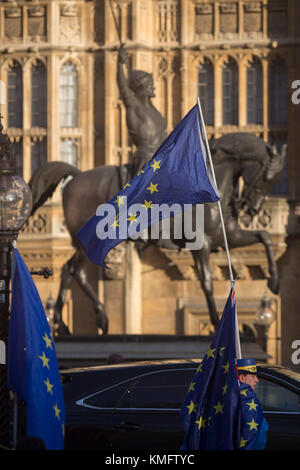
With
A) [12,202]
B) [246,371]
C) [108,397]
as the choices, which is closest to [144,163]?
[12,202]

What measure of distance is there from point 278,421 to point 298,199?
1923 cm

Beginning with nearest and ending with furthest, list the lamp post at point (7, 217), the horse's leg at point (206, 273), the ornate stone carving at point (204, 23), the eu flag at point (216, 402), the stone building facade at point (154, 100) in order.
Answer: the eu flag at point (216, 402) → the lamp post at point (7, 217) → the horse's leg at point (206, 273) → the stone building facade at point (154, 100) → the ornate stone carving at point (204, 23)

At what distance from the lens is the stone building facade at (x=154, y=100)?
29312 millimetres

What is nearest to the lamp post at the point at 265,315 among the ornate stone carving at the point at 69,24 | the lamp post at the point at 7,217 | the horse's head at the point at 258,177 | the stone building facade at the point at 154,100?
the stone building facade at the point at 154,100

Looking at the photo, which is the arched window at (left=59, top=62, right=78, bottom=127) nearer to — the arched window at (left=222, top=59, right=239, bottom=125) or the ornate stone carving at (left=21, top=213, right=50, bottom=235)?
the ornate stone carving at (left=21, top=213, right=50, bottom=235)

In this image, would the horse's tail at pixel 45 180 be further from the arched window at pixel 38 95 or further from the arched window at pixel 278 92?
the arched window at pixel 278 92

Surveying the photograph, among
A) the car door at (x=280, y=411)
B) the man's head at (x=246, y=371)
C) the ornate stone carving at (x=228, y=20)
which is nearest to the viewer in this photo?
the man's head at (x=246, y=371)

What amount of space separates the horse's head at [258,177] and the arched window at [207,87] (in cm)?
1140

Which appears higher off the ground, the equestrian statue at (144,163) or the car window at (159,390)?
the equestrian statue at (144,163)

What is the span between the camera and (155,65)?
29.8 metres

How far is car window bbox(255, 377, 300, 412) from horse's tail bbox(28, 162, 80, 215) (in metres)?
9.23

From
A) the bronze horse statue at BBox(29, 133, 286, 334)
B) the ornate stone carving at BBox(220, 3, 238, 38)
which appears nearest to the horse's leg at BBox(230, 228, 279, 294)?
the bronze horse statue at BBox(29, 133, 286, 334)

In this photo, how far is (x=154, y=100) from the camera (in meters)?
29.7

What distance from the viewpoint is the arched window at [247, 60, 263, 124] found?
29.8 metres
